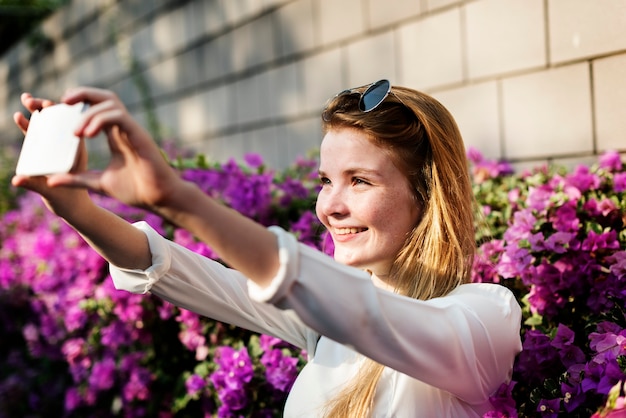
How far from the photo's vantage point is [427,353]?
150cm

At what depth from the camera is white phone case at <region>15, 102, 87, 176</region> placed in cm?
137

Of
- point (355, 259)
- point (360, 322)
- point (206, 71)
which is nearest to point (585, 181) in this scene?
point (355, 259)

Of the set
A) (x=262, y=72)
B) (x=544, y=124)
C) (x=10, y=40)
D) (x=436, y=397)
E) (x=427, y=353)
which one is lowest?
(x=436, y=397)

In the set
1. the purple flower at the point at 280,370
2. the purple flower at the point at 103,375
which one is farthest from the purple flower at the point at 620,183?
the purple flower at the point at 103,375

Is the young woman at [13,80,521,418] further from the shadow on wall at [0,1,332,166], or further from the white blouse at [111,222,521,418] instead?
the shadow on wall at [0,1,332,166]

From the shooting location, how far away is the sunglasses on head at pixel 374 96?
1947mm

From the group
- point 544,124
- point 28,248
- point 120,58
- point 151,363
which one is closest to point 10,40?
point 120,58

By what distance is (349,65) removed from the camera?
14.0 ft

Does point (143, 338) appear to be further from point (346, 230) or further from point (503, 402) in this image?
point (503, 402)

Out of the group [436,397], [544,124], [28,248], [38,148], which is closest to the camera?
[38,148]

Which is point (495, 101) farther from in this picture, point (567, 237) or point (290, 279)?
point (290, 279)

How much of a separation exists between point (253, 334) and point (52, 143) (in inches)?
71.4

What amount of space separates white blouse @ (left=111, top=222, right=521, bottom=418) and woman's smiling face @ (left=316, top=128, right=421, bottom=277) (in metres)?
0.22

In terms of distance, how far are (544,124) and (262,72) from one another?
241 cm
